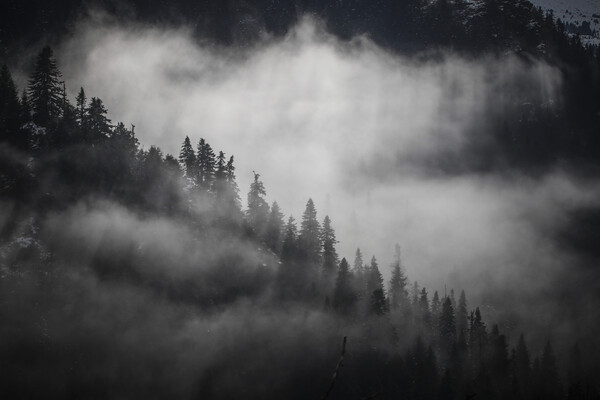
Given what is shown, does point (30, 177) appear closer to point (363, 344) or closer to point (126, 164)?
point (126, 164)

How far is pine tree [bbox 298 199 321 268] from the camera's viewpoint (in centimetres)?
12900

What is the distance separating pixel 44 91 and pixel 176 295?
48.5m

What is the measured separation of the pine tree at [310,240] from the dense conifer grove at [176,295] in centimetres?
32

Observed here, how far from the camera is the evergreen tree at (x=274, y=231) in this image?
428 feet

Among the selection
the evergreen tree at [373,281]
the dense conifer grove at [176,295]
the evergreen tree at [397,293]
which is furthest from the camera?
the evergreen tree at [397,293]

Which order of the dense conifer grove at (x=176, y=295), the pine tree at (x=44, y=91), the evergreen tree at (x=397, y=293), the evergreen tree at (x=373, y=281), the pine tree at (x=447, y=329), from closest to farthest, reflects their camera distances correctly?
the dense conifer grove at (x=176, y=295) < the pine tree at (x=44, y=91) < the evergreen tree at (x=373, y=281) < the pine tree at (x=447, y=329) < the evergreen tree at (x=397, y=293)

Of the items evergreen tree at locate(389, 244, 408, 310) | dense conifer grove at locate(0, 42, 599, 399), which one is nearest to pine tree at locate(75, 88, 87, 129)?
dense conifer grove at locate(0, 42, 599, 399)

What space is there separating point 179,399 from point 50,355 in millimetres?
20748

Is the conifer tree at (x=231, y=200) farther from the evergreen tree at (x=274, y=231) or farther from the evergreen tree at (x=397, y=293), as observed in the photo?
the evergreen tree at (x=397, y=293)

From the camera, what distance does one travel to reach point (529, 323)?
19738 cm

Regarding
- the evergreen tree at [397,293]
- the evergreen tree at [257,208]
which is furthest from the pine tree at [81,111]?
the evergreen tree at [397,293]

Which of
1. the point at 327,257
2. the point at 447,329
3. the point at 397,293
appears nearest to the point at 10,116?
the point at 327,257

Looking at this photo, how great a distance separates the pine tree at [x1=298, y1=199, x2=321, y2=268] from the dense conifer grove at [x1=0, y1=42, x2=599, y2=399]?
0.32 m

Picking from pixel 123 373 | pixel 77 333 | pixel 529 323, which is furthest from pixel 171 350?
pixel 529 323
